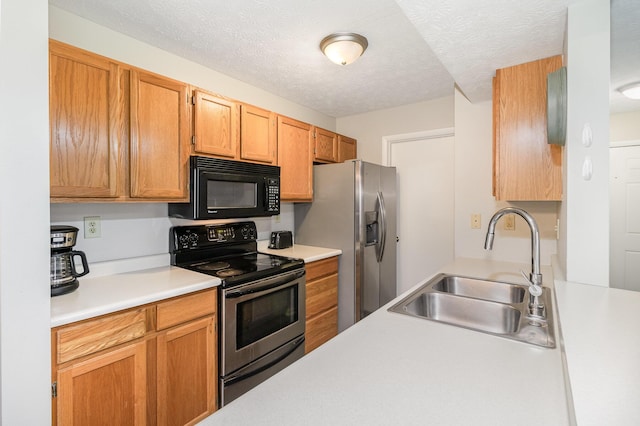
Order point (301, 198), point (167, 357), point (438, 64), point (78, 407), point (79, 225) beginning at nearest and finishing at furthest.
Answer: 1. point (78, 407)
2. point (167, 357)
3. point (79, 225)
4. point (438, 64)
5. point (301, 198)

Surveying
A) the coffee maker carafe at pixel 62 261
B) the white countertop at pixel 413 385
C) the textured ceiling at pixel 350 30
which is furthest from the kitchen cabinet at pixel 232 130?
the white countertop at pixel 413 385

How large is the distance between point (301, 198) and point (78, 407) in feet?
6.37

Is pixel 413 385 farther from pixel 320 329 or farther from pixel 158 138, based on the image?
pixel 320 329

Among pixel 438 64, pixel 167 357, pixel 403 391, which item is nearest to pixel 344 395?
pixel 403 391

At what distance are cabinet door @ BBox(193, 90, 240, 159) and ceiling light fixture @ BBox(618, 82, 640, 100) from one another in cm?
221

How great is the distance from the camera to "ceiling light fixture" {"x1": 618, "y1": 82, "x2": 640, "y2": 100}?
1489 millimetres

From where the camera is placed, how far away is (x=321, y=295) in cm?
254

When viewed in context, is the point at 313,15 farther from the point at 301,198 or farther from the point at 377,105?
the point at 377,105

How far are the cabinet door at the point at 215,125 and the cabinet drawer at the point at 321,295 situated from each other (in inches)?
46.6

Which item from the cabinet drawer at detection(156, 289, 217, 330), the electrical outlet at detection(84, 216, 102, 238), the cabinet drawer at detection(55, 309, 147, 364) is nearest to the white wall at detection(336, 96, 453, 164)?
the cabinet drawer at detection(156, 289, 217, 330)

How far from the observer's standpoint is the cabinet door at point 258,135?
7.48 ft

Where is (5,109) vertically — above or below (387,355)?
above

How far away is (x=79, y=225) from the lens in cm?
175

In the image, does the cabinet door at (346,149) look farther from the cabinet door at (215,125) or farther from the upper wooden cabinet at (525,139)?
the upper wooden cabinet at (525,139)
